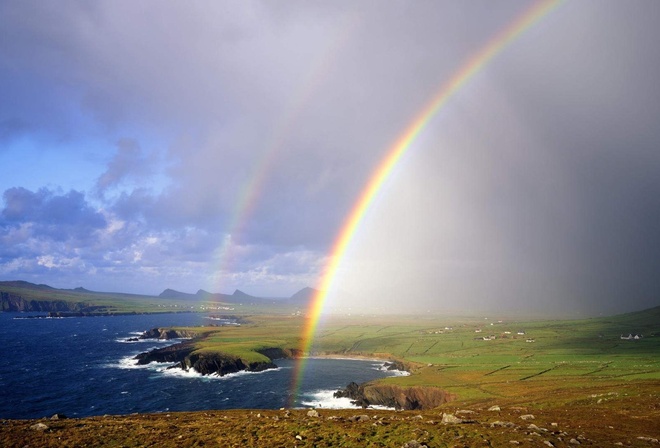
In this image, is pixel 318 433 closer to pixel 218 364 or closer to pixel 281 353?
pixel 218 364

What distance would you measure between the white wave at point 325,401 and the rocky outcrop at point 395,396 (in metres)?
1.88

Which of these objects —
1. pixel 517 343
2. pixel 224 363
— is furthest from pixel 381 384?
pixel 517 343

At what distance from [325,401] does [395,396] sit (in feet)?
60.1

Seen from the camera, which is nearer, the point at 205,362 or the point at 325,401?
the point at 325,401

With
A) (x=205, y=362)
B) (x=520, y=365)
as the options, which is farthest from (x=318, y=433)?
(x=205, y=362)

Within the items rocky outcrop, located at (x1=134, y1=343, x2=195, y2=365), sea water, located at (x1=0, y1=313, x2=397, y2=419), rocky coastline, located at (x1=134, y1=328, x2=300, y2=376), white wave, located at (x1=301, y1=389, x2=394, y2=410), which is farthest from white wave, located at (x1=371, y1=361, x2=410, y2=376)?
rocky outcrop, located at (x1=134, y1=343, x2=195, y2=365)

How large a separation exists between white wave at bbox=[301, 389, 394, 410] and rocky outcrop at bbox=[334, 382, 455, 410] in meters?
1.88

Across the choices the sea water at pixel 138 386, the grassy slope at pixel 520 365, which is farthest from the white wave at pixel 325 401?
the grassy slope at pixel 520 365

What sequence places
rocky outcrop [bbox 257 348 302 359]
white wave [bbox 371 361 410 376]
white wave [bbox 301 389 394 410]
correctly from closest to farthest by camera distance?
1. white wave [bbox 301 389 394 410]
2. white wave [bbox 371 361 410 376]
3. rocky outcrop [bbox 257 348 302 359]

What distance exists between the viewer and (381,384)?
10550cm

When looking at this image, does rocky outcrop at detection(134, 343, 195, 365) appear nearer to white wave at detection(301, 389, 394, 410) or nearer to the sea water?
the sea water

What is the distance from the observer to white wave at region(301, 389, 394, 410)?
308ft

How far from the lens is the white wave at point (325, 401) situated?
94000 mm

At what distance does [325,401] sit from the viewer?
9919 cm
